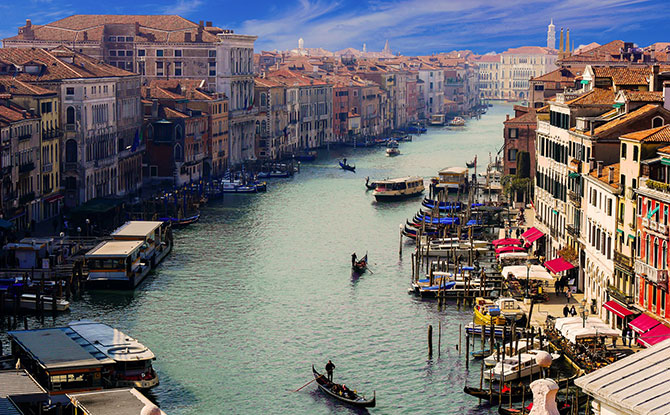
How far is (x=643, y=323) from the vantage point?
1207 inches

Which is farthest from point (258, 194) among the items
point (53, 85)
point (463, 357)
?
point (463, 357)

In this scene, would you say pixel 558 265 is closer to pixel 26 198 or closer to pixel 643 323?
pixel 643 323

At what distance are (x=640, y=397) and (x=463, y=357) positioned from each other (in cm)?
2112

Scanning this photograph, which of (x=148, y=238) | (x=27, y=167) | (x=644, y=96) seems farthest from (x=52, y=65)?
(x=644, y=96)

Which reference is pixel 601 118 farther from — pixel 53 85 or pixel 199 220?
pixel 53 85

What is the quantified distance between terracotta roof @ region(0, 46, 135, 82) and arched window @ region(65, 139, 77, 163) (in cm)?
321

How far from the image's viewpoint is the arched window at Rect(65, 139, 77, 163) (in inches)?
2359

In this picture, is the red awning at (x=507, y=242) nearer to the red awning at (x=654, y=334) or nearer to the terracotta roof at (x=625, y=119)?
the terracotta roof at (x=625, y=119)

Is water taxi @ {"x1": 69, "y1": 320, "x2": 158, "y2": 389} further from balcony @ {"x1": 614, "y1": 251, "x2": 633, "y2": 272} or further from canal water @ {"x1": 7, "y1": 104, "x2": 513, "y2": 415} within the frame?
balcony @ {"x1": 614, "y1": 251, "x2": 633, "y2": 272}

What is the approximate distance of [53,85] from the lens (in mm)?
59375

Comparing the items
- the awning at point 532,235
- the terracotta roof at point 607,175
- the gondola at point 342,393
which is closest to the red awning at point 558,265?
the terracotta roof at point 607,175

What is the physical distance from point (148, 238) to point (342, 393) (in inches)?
803

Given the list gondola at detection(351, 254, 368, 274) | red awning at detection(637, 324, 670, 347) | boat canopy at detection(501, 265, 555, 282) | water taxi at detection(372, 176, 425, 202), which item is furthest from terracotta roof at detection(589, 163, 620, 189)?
water taxi at detection(372, 176, 425, 202)

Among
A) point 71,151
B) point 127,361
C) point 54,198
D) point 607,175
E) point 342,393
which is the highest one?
point 607,175
